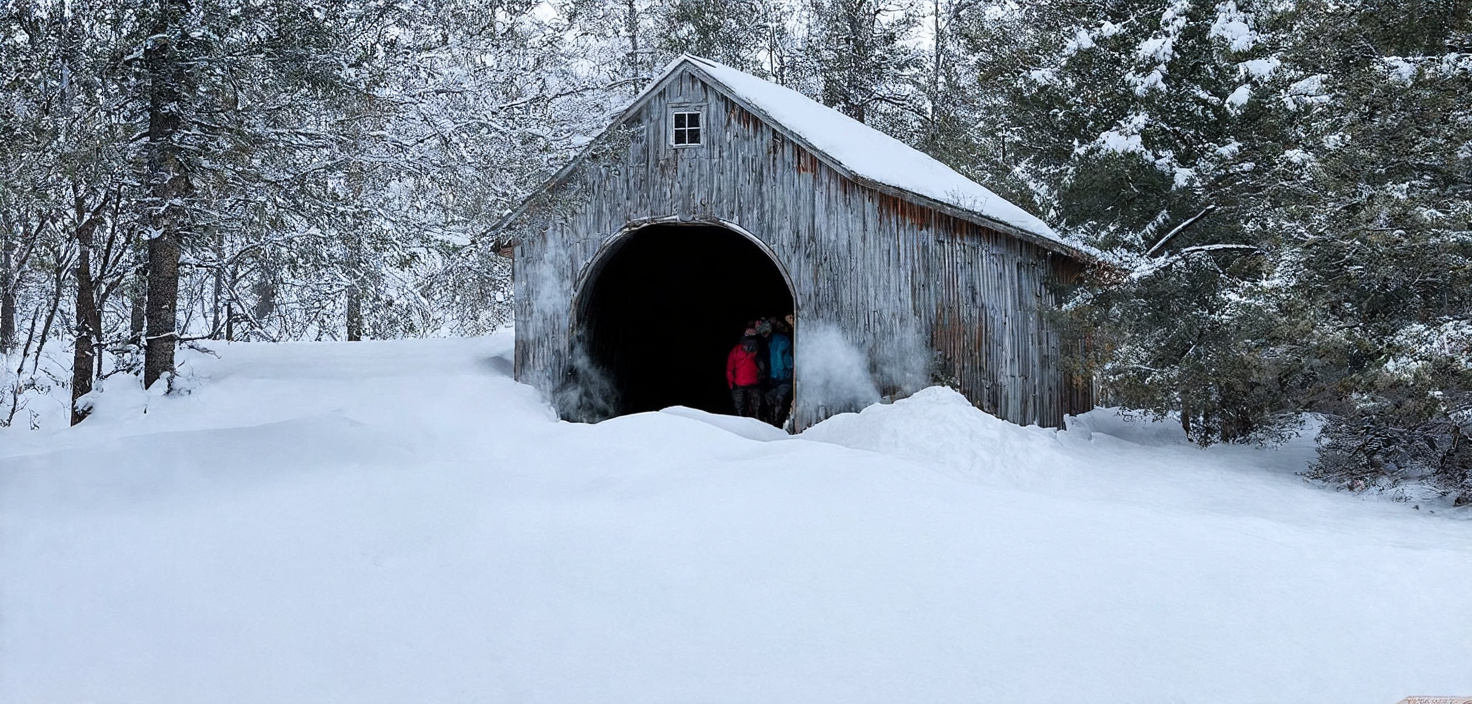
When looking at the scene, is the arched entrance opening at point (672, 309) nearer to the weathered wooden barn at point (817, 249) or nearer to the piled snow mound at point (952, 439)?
the weathered wooden barn at point (817, 249)

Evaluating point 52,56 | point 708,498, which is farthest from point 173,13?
point 708,498

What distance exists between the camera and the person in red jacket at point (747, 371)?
1438 centimetres

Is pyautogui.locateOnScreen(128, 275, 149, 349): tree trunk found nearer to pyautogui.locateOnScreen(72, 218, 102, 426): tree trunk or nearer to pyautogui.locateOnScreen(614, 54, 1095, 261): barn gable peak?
pyautogui.locateOnScreen(72, 218, 102, 426): tree trunk

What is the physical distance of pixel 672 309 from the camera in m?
17.5

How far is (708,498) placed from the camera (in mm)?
6492

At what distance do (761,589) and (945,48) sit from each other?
80.5ft

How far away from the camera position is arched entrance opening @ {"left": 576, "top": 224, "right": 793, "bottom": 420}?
47.0ft

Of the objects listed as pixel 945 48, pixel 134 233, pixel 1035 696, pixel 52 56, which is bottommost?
pixel 1035 696

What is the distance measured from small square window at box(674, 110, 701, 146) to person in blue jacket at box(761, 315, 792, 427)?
10.3ft

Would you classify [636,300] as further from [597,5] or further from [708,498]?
[597,5]

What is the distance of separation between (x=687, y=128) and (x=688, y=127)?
18 mm

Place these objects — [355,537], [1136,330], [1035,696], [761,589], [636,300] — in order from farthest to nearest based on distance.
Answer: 1. [636,300]
2. [1136,330]
3. [355,537]
4. [761,589]
5. [1035,696]

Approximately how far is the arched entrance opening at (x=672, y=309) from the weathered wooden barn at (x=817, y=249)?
604 mm

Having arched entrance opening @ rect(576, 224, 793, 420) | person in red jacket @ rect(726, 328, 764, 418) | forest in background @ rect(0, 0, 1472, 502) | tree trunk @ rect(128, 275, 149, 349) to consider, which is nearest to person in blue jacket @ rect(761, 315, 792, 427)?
person in red jacket @ rect(726, 328, 764, 418)
